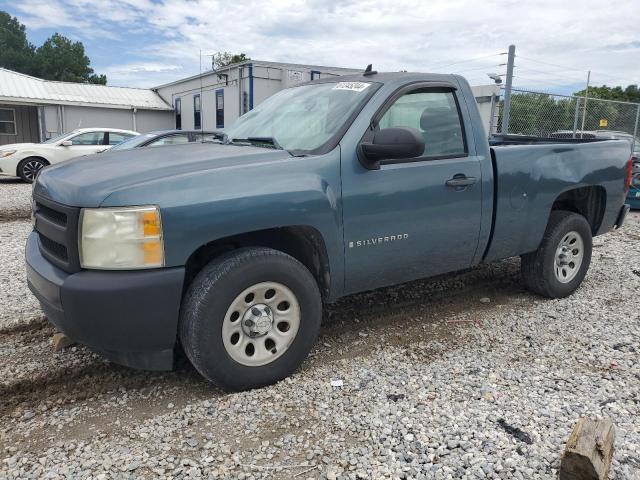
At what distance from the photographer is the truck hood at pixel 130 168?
9.01 feet

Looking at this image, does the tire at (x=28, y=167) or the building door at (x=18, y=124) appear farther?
the building door at (x=18, y=124)

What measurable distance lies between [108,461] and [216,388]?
0.81 meters

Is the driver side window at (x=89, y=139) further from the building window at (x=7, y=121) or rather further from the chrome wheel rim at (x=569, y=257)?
the building window at (x=7, y=121)

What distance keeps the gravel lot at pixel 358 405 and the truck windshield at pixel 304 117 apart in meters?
1.51

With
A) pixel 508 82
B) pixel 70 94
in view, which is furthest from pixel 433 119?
pixel 70 94

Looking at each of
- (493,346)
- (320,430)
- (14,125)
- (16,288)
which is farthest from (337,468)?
(14,125)

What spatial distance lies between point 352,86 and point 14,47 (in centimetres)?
8558

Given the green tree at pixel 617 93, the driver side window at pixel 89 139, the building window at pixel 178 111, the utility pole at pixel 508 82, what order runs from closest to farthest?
the utility pole at pixel 508 82 → the driver side window at pixel 89 139 → the building window at pixel 178 111 → the green tree at pixel 617 93

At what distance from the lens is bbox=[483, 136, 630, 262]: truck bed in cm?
418

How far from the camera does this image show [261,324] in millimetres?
3047

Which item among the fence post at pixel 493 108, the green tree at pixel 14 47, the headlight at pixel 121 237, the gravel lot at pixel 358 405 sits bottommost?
the gravel lot at pixel 358 405

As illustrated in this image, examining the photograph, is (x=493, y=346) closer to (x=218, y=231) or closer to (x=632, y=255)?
(x=218, y=231)

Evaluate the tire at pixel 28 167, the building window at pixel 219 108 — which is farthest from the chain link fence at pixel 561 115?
the building window at pixel 219 108

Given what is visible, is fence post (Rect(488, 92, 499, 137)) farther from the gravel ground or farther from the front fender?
the front fender
